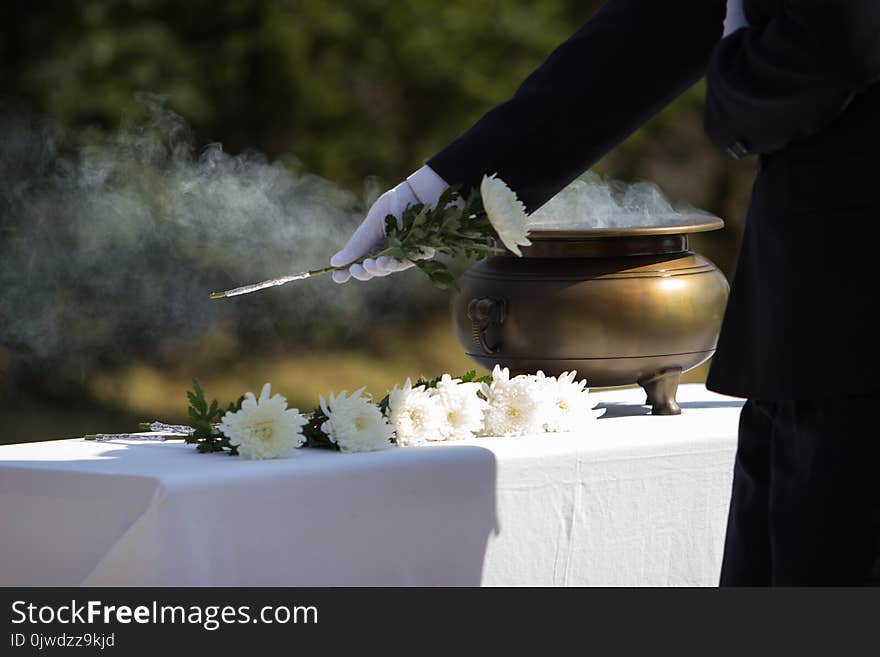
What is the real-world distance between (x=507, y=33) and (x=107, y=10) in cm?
200

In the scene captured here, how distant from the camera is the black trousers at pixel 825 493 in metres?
1.30

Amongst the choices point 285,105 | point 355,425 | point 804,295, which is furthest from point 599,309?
point 285,105

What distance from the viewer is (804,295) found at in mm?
1353

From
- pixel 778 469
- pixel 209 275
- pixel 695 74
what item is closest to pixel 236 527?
pixel 778 469

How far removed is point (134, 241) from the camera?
21.1 feet

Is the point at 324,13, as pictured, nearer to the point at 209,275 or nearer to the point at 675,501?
the point at 209,275

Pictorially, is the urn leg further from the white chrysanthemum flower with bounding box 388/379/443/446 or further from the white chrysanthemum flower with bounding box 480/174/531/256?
the white chrysanthemum flower with bounding box 480/174/531/256

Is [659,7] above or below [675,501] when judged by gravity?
above

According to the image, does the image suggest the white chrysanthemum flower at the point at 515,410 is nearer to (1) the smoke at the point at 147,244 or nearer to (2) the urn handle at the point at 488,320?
(2) the urn handle at the point at 488,320

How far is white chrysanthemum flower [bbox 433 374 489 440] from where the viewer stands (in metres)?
2.10

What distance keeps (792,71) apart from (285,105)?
17.7ft

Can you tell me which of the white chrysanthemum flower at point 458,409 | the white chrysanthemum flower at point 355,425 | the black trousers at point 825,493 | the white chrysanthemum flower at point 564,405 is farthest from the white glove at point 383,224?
the black trousers at point 825,493

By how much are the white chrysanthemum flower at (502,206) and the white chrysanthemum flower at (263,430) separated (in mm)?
422

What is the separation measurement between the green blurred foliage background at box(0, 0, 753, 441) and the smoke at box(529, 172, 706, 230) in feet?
13.0
